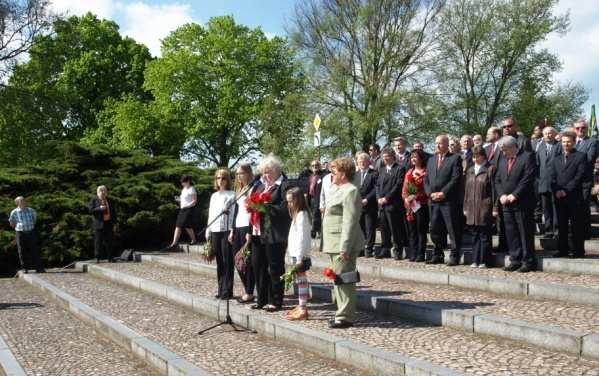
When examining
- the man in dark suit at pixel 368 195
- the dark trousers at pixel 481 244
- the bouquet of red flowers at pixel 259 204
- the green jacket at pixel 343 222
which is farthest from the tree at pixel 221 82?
the green jacket at pixel 343 222

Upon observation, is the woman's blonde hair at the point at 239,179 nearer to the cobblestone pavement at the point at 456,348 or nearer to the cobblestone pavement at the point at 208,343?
the cobblestone pavement at the point at 456,348

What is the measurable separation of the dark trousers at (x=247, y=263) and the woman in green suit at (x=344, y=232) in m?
1.79

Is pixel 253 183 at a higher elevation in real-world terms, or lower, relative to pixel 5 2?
lower

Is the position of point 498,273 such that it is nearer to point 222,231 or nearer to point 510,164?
point 510,164

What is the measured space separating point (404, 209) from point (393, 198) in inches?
10.6

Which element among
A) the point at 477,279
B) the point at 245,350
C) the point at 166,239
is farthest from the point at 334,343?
the point at 166,239

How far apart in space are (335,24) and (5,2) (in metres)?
15.5

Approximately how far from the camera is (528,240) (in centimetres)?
Result: 793

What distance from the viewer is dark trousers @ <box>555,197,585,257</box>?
322 inches

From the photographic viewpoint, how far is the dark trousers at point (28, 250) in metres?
15.0

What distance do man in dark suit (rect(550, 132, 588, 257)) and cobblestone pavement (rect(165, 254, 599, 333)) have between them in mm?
1807

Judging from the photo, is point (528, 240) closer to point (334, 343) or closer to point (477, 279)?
point (477, 279)

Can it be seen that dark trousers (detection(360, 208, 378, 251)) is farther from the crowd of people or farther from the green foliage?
the green foliage

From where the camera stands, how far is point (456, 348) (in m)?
5.36
